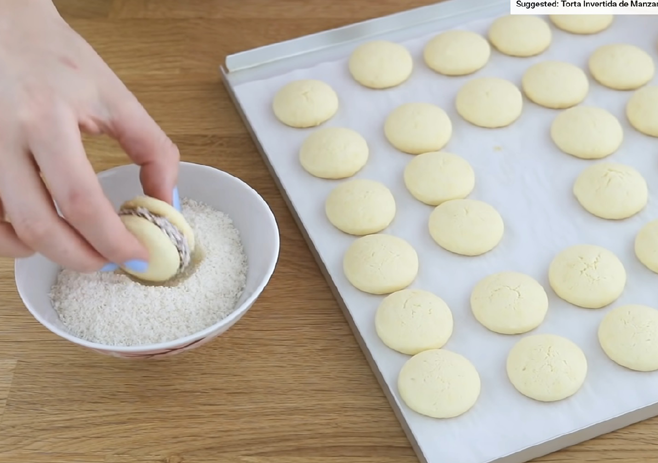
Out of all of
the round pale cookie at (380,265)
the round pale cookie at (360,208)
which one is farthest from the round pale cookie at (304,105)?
the round pale cookie at (380,265)

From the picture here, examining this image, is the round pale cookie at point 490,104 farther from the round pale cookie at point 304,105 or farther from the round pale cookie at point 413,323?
the round pale cookie at point 413,323

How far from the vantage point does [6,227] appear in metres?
0.64

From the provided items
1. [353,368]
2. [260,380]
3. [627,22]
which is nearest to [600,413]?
[353,368]

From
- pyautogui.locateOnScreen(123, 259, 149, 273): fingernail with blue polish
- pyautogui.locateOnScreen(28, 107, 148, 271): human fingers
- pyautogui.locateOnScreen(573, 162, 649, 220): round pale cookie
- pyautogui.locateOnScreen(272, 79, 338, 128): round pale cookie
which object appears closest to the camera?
pyautogui.locateOnScreen(28, 107, 148, 271): human fingers

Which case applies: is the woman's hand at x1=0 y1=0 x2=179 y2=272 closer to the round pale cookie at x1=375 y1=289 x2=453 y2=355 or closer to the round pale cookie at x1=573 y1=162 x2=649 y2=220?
the round pale cookie at x1=375 y1=289 x2=453 y2=355

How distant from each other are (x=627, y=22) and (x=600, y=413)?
796 mm

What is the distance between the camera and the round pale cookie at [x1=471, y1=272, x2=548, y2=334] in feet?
2.88

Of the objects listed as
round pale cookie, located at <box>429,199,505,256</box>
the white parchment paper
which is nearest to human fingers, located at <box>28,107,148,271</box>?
the white parchment paper

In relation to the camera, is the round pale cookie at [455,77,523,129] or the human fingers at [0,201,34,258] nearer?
the human fingers at [0,201,34,258]

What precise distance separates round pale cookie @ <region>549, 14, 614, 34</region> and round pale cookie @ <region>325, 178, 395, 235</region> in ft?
1.72

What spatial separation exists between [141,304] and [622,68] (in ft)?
2.82

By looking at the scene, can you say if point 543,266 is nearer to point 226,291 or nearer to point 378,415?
point 378,415

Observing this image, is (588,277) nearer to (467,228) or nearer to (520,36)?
(467,228)

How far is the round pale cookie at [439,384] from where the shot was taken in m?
0.79
